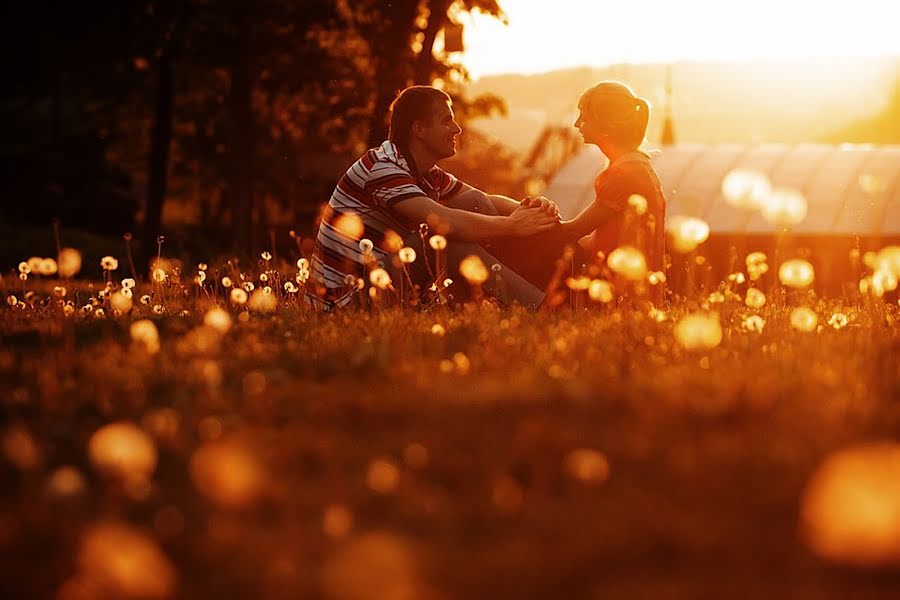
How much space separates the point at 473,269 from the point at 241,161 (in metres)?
16.5

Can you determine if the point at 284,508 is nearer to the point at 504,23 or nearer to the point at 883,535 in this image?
the point at 883,535

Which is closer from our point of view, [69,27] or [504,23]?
[69,27]

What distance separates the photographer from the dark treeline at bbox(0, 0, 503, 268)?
1872cm

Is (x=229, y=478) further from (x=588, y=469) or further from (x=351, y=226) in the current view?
(x=351, y=226)

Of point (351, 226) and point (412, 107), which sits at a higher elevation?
point (412, 107)

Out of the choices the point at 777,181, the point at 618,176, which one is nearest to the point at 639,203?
the point at 618,176

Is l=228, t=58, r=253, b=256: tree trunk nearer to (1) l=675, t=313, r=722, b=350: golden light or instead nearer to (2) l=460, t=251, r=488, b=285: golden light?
(2) l=460, t=251, r=488, b=285: golden light

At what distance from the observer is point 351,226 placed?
8.33 metres

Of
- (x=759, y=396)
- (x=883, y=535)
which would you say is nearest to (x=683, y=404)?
(x=759, y=396)

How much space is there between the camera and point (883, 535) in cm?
262

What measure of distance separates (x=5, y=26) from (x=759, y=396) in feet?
56.0

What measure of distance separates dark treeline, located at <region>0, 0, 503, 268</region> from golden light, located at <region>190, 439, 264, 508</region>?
14.5 m

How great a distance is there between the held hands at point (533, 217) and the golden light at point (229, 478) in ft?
16.6

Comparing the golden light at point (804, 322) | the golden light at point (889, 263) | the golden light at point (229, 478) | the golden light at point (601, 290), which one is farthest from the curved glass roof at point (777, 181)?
the golden light at point (229, 478)
